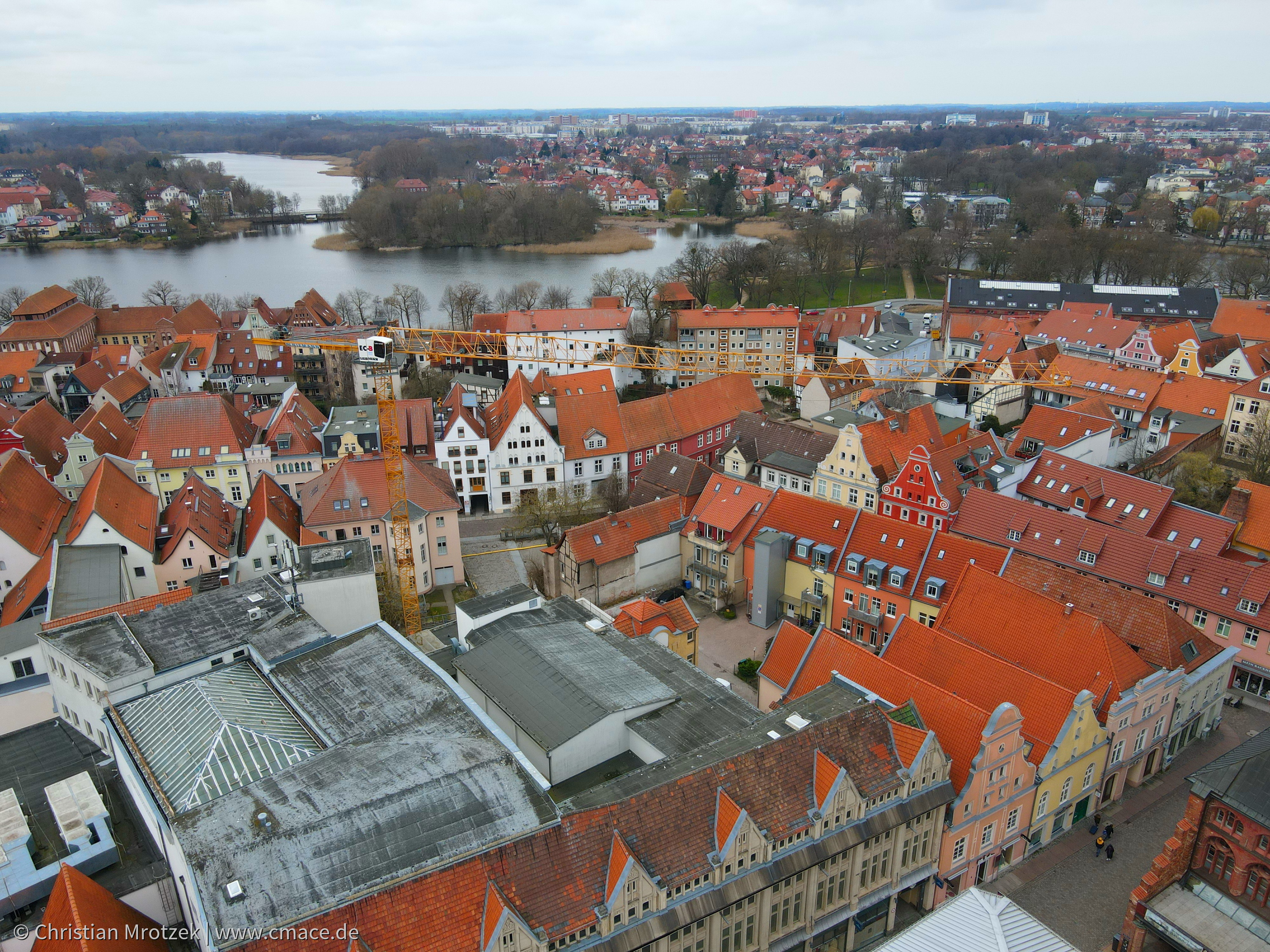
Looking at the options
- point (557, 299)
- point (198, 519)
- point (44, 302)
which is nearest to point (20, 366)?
point (44, 302)

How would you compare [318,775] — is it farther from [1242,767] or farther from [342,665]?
[1242,767]

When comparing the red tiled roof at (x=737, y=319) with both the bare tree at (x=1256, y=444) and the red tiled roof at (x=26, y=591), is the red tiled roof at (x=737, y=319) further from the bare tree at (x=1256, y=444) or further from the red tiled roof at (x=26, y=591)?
the red tiled roof at (x=26, y=591)

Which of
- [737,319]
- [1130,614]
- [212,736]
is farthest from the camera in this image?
[737,319]

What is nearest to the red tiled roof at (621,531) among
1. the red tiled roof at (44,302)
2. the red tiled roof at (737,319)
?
the red tiled roof at (737,319)

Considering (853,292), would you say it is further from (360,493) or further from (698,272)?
(360,493)

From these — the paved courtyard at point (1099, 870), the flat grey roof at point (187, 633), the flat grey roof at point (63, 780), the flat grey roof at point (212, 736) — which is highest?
the flat grey roof at point (187, 633)

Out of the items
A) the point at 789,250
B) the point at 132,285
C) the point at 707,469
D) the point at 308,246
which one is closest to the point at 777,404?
the point at 707,469
